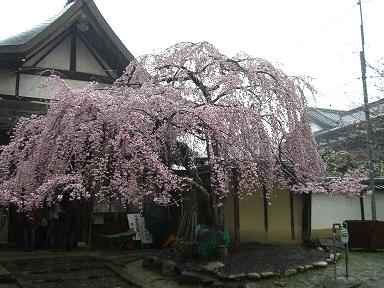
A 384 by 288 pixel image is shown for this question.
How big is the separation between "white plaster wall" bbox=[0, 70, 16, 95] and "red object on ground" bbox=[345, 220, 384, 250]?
1165 centimetres

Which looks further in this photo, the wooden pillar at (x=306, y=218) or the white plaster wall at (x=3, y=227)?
the wooden pillar at (x=306, y=218)

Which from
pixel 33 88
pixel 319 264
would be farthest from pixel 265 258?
pixel 33 88

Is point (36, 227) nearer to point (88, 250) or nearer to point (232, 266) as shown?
point (88, 250)

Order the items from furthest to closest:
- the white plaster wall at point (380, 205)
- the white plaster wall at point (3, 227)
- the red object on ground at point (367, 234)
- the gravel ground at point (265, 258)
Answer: the white plaster wall at point (380, 205) < the red object on ground at point (367, 234) < the white plaster wall at point (3, 227) < the gravel ground at point (265, 258)

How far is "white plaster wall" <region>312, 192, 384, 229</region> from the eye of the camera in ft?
52.0

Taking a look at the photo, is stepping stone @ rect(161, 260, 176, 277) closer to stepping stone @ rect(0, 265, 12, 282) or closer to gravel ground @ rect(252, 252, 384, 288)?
gravel ground @ rect(252, 252, 384, 288)

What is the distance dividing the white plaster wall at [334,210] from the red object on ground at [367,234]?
6.49ft

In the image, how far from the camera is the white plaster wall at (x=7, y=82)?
43.8ft

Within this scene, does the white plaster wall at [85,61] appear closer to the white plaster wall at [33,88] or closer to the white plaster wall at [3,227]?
the white plaster wall at [33,88]

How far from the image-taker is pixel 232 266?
9.65 meters

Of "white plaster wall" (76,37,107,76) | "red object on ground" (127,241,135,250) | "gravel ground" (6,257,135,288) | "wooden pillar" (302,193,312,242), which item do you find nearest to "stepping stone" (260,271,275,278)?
"gravel ground" (6,257,135,288)

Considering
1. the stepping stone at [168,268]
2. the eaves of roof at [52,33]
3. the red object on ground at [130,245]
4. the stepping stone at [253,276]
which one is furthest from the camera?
the red object on ground at [130,245]

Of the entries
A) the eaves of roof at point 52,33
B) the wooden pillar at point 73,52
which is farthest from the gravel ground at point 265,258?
the wooden pillar at point 73,52

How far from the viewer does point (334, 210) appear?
53.6ft
